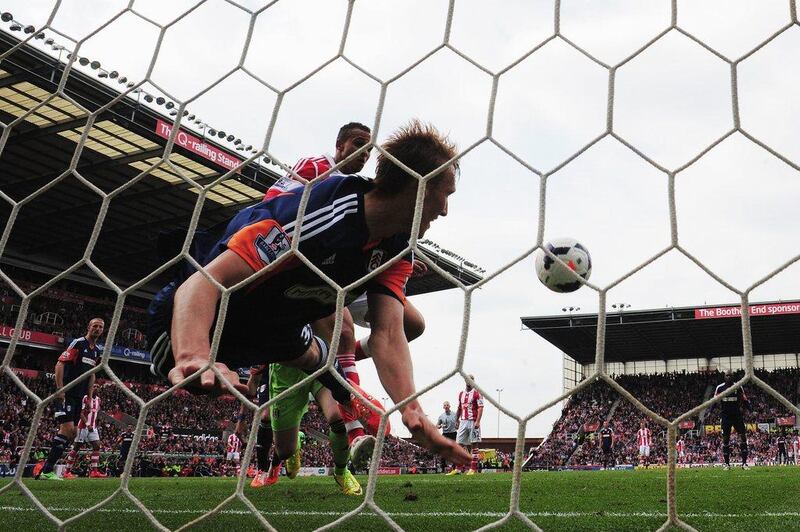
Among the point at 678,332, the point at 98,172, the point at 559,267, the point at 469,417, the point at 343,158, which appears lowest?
the point at 559,267

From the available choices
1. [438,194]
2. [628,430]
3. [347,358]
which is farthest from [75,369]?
[628,430]

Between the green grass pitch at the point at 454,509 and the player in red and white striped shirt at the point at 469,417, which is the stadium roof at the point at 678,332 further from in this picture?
the green grass pitch at the point at 454,509

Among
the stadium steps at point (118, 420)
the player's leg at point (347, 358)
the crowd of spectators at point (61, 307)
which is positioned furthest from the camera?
the crowd of spectators at point (61, 307)

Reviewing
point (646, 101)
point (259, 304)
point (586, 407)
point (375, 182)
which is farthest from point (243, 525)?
point (586, 407)

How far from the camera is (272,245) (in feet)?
6.66

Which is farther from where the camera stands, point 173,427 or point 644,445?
point 173,427

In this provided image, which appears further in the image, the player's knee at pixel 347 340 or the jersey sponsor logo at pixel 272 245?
the player's knee at pixel 347 340

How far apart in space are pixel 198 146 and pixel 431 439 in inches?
552

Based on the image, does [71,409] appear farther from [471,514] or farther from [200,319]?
[200,319]

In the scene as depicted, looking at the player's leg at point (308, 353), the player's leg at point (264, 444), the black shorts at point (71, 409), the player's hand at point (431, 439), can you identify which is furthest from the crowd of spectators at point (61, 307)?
the player's hand at point (431, 439)

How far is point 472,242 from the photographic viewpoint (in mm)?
2094

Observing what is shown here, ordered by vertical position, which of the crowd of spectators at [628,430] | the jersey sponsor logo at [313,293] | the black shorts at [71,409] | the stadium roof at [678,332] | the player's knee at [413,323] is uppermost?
the stadium roof at [678,332]

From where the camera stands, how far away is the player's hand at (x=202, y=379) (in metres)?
1.59

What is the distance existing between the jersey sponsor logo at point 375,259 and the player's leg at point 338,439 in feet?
5.64
